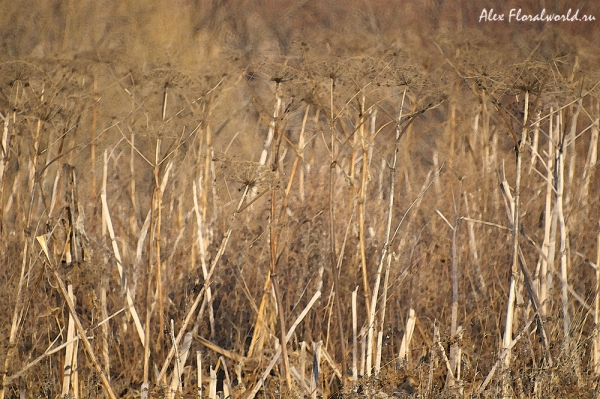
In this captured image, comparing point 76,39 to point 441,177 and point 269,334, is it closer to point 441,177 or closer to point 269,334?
point 441,177

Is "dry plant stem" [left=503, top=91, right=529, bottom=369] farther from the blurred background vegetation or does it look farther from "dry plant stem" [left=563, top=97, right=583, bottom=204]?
the blurred background vegetation

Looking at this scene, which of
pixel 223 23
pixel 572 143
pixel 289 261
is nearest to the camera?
pixel 572 143

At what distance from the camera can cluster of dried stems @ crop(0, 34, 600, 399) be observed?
6.39 ft

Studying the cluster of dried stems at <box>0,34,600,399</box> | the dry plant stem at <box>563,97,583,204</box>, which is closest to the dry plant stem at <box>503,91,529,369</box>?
the cluster of dried stems at <box>0,34,600,399</box>

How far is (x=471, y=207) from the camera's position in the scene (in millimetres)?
3359

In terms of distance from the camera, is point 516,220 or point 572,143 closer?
point 516,220

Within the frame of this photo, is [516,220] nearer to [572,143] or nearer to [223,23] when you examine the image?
[572,143]

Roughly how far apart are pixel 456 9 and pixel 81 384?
6749 millimetres

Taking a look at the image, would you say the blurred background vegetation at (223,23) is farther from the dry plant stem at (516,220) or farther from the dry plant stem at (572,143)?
the dry plant stem at (516,220)

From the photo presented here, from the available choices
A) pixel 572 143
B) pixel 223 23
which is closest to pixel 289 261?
pixel 572 143

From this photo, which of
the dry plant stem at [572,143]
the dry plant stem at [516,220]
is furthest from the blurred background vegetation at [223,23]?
the dry plant stem at [516,220]

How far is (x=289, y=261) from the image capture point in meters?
3.08

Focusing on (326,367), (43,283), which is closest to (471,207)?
(326,367)

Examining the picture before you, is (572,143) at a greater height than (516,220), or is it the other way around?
(572,143)
